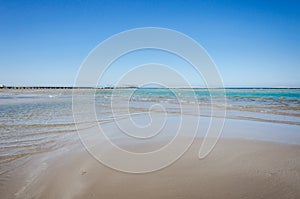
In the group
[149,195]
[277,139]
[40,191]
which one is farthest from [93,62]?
[277,139]

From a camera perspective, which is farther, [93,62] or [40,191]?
[93,62]

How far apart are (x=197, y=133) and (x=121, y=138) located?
3010 mm

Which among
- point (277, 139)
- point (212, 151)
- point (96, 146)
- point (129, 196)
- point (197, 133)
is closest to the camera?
point (129, 196)

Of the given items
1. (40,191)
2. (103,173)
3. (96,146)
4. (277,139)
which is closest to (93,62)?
(96,146)

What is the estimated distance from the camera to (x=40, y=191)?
359 cm

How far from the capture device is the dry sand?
3.54 metres

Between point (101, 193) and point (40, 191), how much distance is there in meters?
1.06

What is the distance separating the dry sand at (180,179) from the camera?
354cm

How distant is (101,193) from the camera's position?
358 centimetres

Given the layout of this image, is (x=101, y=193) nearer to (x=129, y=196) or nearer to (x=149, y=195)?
(x=129, y=196)

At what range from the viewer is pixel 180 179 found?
13.5 feet

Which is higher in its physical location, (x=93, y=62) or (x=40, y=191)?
(x=93, y=62)

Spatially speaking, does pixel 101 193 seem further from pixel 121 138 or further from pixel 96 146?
pixel 121 138

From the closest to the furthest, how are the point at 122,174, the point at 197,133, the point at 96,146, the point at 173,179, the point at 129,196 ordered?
the point at 129,196 → the point at 173,179 → the point at 122,174 → the point at 96,146 → the point at 197,133
